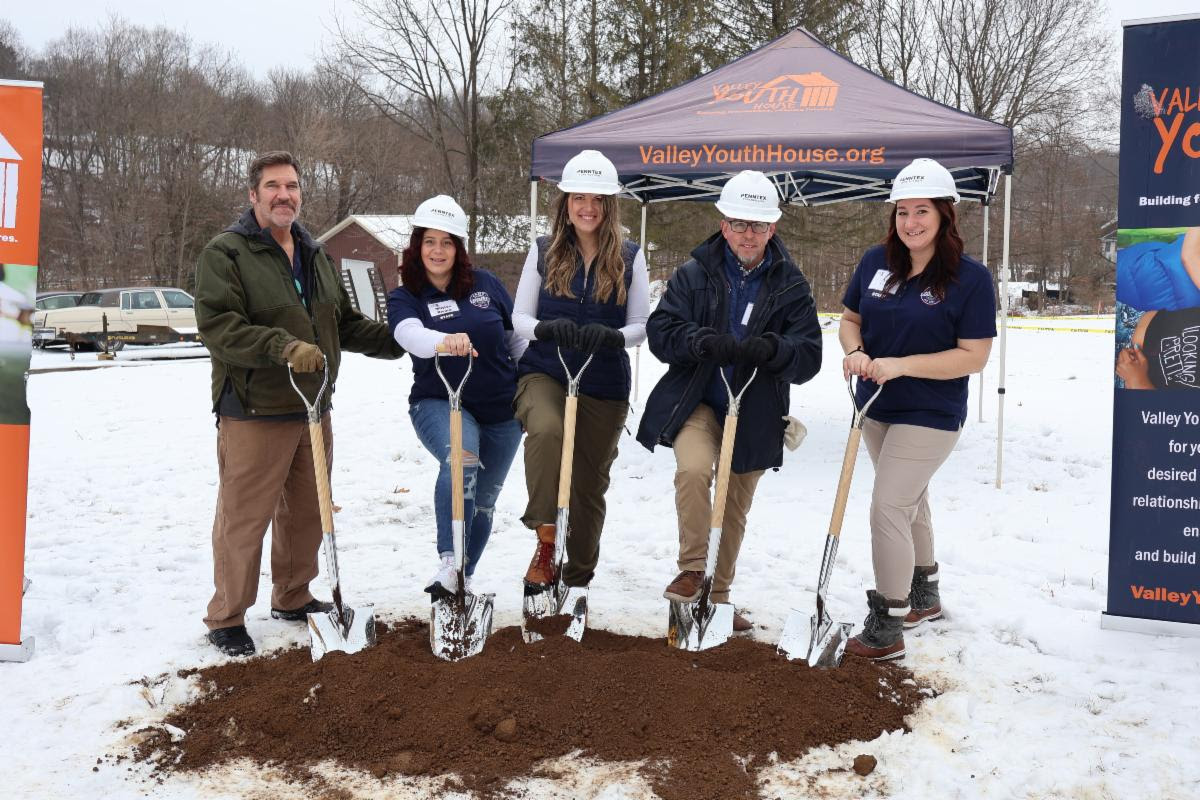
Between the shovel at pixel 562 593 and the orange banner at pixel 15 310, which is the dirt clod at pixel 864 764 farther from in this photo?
the orange banner at pixel 15 310

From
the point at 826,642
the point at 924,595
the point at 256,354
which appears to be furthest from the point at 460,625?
the point at 924,595

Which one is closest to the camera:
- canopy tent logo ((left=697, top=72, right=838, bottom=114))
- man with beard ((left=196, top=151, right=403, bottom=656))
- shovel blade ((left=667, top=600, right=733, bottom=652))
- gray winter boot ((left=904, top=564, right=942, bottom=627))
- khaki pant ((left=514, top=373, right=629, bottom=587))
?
man with beard ((left=196, top=151, right=403, bottom=656))

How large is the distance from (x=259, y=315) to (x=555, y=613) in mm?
1844

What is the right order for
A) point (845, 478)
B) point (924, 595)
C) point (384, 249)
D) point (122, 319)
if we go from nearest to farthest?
point (845, 478) < point (924, 595) < point (122, 319) < point (384, 249)

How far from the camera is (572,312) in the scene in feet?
13.8

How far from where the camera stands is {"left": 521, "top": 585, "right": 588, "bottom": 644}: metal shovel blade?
13.3 ft

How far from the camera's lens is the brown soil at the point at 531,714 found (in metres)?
3.14

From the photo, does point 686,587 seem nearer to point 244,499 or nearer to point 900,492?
point 900,492

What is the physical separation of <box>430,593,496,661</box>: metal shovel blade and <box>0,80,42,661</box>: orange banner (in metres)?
1.75

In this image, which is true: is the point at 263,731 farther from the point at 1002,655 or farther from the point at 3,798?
the point at 1002,655

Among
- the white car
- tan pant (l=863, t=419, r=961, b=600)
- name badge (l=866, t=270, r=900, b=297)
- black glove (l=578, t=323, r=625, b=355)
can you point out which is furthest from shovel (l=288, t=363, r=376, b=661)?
the white car

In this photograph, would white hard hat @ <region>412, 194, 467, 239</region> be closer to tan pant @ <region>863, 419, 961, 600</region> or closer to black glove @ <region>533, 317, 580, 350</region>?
black glove @ <region>533, 317, 580, 350</region>

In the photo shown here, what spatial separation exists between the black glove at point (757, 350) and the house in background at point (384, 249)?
11.1 m

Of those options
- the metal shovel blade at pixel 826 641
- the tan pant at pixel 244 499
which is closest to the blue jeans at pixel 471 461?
the tan pant at pixel 244 499
